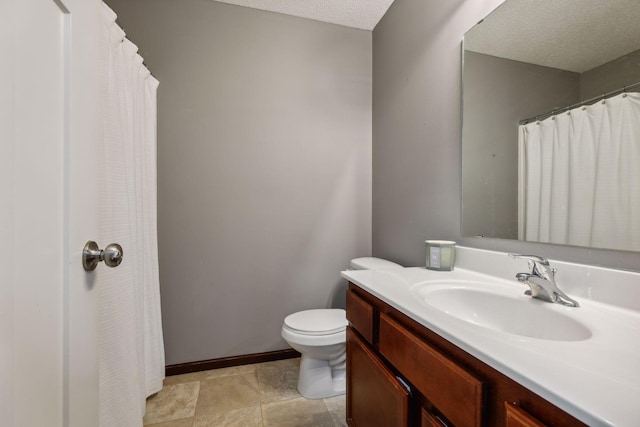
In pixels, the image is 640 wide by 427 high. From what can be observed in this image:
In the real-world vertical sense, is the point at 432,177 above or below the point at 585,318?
above

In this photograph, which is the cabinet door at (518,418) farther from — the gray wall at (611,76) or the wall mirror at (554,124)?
the gray wall at (611,76)

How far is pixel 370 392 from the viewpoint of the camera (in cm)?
93

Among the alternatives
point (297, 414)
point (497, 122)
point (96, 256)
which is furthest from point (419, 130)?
point (297, 414)

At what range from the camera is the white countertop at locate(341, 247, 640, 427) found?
0.35m

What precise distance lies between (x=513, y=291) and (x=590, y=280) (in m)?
0.19

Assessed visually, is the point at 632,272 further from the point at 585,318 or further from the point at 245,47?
the point at 245,47

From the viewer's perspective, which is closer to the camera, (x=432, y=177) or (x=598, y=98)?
(x=598, y=98)

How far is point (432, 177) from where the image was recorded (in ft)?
4.78

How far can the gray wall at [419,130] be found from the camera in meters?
1.29

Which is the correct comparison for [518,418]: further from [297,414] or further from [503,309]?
[297,414]

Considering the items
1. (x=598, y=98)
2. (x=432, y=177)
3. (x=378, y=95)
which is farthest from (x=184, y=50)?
(x=598, y=98)

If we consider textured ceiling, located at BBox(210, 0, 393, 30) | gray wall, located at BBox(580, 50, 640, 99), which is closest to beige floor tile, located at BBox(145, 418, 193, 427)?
gray wall, located at BBox(580, 50, 640, 99)

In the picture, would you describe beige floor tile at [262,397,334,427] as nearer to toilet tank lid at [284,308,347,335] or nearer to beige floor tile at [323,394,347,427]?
beige floor tile at [323,394,347,427]

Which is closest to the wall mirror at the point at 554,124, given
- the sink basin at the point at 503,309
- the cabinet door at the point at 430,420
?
the sink basin at the point at 503,309
